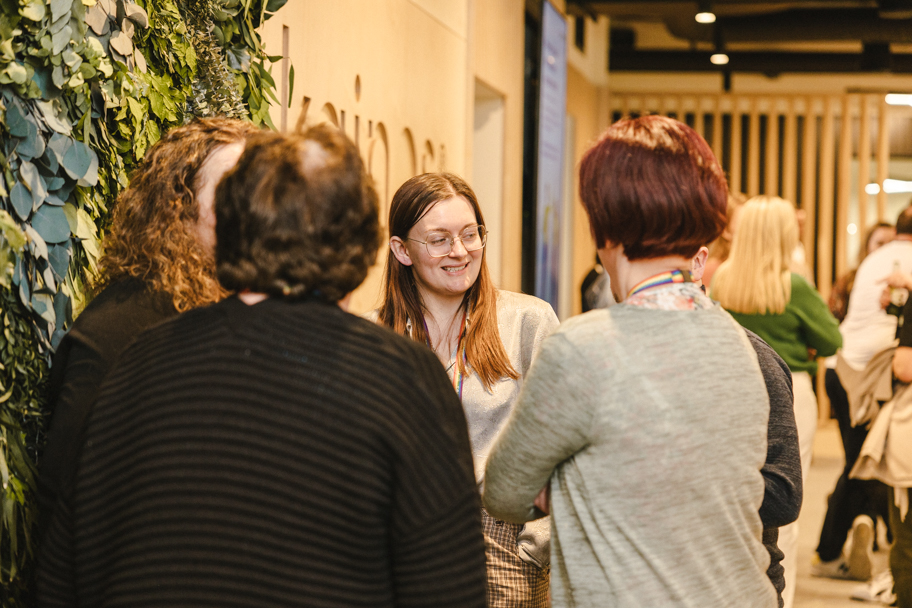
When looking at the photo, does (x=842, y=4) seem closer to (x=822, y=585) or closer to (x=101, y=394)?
(x=822, y=585)

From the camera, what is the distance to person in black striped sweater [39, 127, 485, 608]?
1.00 meters

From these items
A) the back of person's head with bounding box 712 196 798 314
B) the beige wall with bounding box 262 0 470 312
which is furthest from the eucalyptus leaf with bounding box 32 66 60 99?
the back of person's head with bounding box 712 196 798 314

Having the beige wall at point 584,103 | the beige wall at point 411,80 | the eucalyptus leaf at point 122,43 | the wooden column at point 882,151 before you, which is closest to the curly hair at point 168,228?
the eucalyptus leaf at point 122,43

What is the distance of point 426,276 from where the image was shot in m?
2.01

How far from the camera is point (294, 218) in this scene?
40.3 inches

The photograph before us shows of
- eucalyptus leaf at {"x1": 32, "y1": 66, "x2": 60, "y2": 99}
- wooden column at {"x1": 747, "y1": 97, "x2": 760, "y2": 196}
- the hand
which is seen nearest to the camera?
the hand

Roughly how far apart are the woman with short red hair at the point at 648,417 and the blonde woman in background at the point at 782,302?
94.7 inches

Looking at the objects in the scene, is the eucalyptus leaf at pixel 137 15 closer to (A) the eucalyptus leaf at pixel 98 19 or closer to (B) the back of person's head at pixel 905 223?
(A) the eucalyptus leaf at pixel 98 19

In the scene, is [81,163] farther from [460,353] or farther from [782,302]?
[782,302]

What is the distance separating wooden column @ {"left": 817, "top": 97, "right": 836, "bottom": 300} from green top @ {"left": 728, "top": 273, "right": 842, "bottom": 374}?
6.48m

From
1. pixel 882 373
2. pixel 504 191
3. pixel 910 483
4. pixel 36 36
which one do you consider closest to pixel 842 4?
pixel 504 191

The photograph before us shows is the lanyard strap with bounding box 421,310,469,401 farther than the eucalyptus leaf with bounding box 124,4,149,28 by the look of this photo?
Yes

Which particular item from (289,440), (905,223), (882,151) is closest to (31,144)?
(289,440)

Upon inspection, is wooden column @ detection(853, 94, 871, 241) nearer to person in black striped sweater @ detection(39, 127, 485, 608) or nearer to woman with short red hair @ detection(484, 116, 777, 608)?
woman with short red hair @ detection(484, 116, 777, 608)
